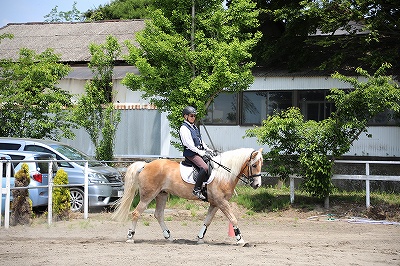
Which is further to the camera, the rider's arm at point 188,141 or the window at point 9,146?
the window at point 9,146

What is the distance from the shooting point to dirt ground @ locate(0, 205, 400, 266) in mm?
10852

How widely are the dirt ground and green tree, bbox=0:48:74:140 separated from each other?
20.9 ft

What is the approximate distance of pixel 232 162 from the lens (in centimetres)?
1340

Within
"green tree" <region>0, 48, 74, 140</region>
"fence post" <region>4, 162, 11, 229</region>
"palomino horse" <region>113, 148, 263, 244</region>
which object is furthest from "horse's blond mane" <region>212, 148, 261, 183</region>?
"green tree" <region>0, 48, 74, 140</region>

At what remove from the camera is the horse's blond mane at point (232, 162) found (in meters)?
13.4

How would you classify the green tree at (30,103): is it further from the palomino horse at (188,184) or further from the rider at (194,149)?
the rider at (194,149)

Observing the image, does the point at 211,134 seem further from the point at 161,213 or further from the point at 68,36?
the point at 68,36

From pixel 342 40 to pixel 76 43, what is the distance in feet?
53.5

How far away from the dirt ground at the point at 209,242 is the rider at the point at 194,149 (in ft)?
4.07

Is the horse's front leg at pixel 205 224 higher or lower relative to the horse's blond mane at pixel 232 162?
lower

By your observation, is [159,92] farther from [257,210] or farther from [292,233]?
[292,233]

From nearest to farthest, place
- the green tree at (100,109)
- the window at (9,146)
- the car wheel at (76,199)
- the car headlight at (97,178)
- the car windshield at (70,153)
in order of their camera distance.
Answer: the car wheel at (76,199) < the car headlight at (97,178) < the window at (9,146) < the car windshield at (70,153) < the green tree at (100,109)

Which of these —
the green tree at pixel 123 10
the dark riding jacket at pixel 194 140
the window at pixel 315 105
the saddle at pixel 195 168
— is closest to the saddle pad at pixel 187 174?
the saddle at pixel 195 168

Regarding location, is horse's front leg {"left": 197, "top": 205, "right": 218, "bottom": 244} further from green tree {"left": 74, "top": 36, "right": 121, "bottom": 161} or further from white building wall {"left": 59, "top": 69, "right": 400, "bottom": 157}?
white building wall {"left": 59, "top": 69, "right": 400, "bottom": 157}
